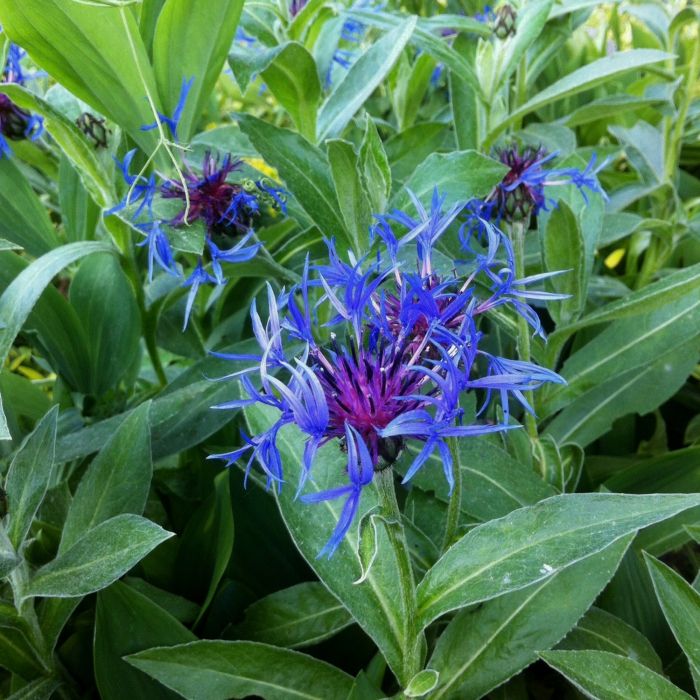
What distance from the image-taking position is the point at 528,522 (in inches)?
23.4

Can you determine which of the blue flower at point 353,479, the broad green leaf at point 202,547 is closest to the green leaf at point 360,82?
the broad green leaf at point 202,547

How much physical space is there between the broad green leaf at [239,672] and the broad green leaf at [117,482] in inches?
6.9

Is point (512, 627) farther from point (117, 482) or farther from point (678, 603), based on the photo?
point (117, 482)

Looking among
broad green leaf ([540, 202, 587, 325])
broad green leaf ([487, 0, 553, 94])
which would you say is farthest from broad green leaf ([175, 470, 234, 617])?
broad green leaf ([487, 0, 553, 94])

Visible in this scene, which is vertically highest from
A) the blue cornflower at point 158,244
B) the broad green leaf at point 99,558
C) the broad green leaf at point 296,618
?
the blue cornflower at point 158,244

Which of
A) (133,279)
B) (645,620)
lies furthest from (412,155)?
(645,620)

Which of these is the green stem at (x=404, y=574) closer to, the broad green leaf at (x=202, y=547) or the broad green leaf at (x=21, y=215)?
the broad green leaf at (x=202, y=547)

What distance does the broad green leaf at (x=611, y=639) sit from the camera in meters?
0.76

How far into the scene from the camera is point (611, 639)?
0.77 m

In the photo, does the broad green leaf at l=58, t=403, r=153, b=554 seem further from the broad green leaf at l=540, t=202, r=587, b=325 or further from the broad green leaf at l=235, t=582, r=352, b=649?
the broad green leaf at l=540, t=202, r=587, b=325

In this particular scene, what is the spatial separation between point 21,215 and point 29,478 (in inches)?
18.7

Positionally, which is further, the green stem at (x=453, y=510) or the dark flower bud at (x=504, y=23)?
the dark flower bud at (x=504, y=23)

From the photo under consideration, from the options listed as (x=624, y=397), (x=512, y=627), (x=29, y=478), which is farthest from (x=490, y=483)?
(x=29, y=478)

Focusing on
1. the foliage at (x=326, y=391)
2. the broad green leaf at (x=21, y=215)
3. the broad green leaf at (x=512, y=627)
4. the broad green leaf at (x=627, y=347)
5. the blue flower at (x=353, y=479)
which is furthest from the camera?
the broad green leaf at (x=21, y=215)
